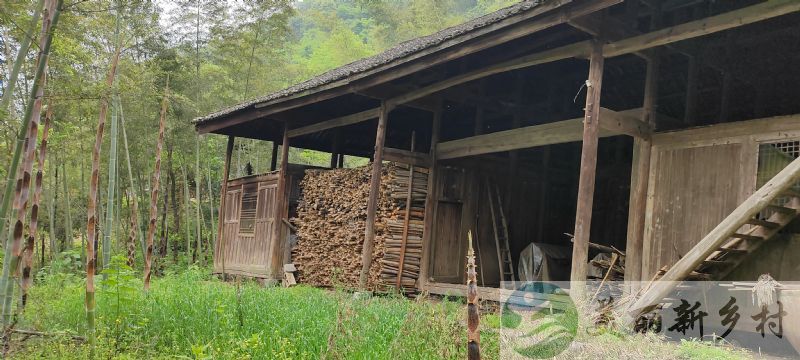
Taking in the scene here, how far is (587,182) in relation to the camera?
5969 millimetres

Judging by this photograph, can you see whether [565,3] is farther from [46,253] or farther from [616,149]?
[46,253]

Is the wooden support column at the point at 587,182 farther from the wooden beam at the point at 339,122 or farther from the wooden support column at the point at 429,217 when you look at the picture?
the wooden beam at the point at 339,122

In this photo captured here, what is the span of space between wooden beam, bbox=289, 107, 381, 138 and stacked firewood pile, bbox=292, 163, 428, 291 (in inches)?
31.1

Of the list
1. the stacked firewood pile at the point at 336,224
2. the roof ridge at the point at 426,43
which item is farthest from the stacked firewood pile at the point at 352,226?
the roof ridge at the point at 426,43

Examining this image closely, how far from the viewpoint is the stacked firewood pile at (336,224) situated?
32.3 ft

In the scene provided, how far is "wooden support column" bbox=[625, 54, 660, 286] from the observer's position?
6.88 m

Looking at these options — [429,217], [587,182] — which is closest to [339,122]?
[429,217]

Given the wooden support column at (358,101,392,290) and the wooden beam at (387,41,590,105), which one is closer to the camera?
the wooden beam at (387,41,590,105)

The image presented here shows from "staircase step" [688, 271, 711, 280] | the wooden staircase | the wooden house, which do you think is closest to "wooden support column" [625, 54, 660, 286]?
the wooden house

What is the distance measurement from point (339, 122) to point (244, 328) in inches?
225

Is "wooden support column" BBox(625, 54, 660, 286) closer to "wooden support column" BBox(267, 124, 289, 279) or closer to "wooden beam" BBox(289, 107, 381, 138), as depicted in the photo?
"wooden beam" BBox(289, 107, 381, 138)

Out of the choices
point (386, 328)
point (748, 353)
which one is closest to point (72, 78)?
point (386, 328)

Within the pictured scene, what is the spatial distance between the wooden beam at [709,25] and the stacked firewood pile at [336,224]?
175 inches

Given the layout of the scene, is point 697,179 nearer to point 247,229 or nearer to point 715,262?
point 715,262
